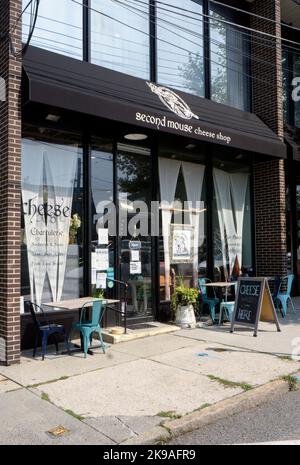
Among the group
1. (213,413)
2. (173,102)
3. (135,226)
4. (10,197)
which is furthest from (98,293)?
(213,413)

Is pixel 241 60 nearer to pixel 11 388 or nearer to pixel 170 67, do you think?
pixel 170 67

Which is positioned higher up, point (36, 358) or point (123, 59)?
point (123, 59)

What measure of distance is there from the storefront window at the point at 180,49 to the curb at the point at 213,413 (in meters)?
6.70

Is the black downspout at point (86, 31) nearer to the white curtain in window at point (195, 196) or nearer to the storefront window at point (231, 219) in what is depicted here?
the white curtain in window at point (195, 196)

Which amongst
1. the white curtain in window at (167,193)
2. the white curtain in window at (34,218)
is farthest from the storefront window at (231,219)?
the white curtain in window at (34,218)

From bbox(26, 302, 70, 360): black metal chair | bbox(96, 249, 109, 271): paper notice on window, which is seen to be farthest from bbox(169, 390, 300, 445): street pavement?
bbox(96, 249, 109, 271): paper notice on window

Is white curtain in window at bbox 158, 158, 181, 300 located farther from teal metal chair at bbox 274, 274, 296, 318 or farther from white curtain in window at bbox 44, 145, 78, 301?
teal metal chair at bbox 274, 274, 296, 318

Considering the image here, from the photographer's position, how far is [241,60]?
11508mm

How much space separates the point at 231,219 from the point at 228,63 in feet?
12.7

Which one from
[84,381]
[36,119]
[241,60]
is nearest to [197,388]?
[84,381]

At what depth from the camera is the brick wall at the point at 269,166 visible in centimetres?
1099

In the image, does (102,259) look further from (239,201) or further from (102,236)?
(239,201)

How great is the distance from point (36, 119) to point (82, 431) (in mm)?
5243
